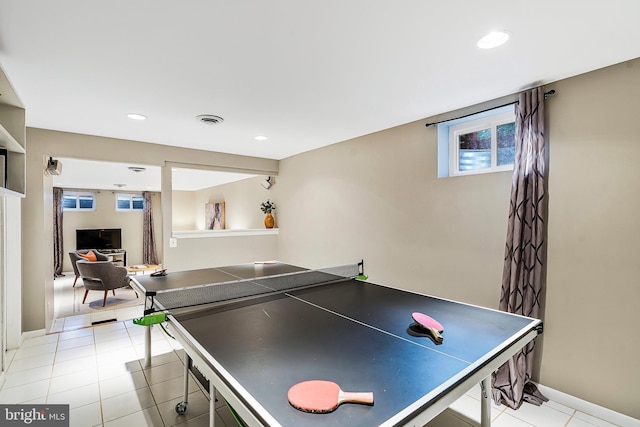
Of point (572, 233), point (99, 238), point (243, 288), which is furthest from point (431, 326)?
point (99, 238)

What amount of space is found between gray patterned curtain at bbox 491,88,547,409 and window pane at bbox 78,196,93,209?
10.3 m

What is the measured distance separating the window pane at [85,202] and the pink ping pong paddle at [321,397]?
10.2 m

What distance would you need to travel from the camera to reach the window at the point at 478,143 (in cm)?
259

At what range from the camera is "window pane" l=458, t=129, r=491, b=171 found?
8.99ft

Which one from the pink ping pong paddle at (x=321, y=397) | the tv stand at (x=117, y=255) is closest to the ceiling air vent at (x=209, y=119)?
the pink ping pong paddle at (x=321, y=397)

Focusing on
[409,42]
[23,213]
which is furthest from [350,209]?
[23,213]

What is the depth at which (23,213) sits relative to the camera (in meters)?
3.14

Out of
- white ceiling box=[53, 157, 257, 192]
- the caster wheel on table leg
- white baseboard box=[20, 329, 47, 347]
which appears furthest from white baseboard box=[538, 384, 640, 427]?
white ceiling box=[53, 157, 257, 192]

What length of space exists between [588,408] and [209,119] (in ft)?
12.4

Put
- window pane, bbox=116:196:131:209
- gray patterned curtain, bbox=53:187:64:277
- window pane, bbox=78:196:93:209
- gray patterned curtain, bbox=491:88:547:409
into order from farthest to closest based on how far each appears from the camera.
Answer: window pane, bbox=116:196:131:209 → window pane, bbox=78:196:93:209 → gray patterned curtain, bbox=53:187:64:277 → gray patterned curtain, bbox=491:88:547:409

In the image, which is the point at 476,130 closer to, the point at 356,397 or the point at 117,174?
the point at 356,397

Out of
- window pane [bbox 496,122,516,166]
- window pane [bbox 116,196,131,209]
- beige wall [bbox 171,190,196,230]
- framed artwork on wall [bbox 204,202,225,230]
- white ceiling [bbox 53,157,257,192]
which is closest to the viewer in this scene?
window pane [bbox 496,122,516,166]

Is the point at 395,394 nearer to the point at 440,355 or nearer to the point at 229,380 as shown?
the point at 440,355

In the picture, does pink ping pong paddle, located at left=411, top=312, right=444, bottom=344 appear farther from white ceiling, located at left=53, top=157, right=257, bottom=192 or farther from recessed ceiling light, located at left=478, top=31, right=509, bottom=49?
white ceiling, located at left=53, top=157, right=257, bottom=192
